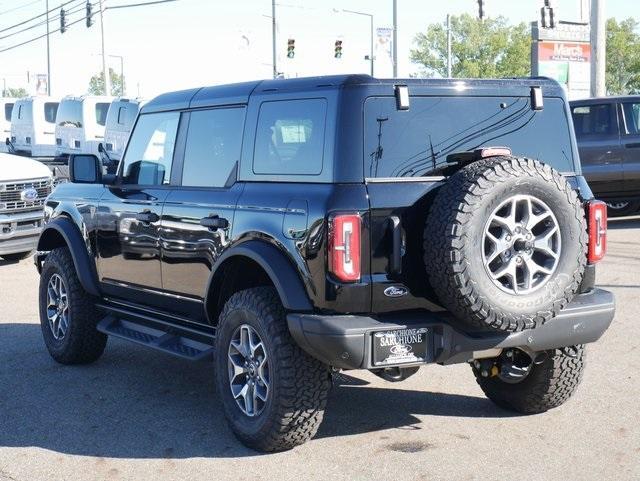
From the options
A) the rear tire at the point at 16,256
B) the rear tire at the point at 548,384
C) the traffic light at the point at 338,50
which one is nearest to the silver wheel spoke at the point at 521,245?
the rear tire at the point at 548,384

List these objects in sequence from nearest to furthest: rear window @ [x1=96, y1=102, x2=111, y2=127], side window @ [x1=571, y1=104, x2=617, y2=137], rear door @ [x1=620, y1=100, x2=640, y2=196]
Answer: rear door @ [x1=620, y1=100, x2=640, y2=196], side window @ [x1=571, y1=104, x2=617, y2=137], rear window @ [x1=96, y1=102, x2=111, y2=127]

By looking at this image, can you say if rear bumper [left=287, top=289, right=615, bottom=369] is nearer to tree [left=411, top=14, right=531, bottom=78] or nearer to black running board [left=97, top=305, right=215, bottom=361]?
black running board [left=97, top=305, right=215, bottom=361]

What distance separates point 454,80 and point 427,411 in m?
2.01

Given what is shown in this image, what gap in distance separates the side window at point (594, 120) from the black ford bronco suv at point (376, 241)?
1035cm

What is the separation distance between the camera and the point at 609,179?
1559 cm

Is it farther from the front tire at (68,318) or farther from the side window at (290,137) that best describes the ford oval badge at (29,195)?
the side window at (290,137)

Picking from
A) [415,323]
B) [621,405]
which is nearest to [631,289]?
[621,405]

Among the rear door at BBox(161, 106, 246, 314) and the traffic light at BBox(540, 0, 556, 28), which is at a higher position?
the traffic light at BBox(540, 0, 556, 28)

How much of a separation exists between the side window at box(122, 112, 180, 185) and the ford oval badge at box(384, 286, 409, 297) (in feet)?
6.84

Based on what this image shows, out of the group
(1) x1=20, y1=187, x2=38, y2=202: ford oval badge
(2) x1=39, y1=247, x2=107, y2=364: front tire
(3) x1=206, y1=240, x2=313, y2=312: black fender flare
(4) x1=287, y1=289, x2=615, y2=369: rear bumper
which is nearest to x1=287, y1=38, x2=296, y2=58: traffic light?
(1) x1=20, y1=187, x2=38, y2=202: ford oval badge

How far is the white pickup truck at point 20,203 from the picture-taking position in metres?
13.3

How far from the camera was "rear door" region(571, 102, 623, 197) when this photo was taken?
1554 cm

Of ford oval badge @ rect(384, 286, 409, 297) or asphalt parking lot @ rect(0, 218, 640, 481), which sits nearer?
ford oval badge @ rect(384, 286, 409, 297)

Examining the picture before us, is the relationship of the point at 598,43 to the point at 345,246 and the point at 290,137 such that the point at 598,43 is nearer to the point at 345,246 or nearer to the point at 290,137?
the point at 290,137
